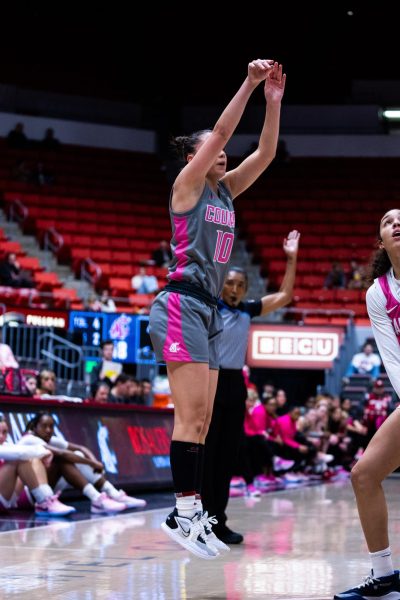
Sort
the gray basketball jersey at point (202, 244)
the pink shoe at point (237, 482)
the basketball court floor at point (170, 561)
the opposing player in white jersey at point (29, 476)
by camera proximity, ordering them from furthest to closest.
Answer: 1. the pink shoe at point (237, 482)
2. the opposing player in white jersey at point (29, 476)
3. the basketball court floor at point (170, 561)
4. the gray basketball jersey at point (202, 244)

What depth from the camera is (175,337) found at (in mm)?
4992

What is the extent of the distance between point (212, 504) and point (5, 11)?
24761mm

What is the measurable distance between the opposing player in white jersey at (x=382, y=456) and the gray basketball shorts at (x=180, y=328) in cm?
81

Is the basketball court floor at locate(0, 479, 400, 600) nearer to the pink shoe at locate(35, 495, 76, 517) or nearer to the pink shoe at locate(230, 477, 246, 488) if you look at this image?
the pink shoe at locate(35, 495, 76, 517)

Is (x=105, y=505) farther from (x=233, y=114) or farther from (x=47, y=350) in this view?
(x=47, y=350)

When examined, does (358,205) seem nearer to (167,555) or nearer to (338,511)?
(338,511)

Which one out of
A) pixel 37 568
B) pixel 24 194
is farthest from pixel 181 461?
pixel 24 194

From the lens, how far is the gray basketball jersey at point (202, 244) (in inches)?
199

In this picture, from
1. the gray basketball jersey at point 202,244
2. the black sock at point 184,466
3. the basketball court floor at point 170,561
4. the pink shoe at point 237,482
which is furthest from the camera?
the pink shoe at point 237,482

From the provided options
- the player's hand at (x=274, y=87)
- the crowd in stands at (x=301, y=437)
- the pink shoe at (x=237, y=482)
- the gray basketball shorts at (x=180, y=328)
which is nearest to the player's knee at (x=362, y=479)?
the gray basketball shorts at (x=180, y=328)

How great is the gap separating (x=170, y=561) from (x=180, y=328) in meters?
1.97

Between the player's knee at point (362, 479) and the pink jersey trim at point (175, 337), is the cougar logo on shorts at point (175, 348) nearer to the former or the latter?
the pink jersey trim at point (175, 337)

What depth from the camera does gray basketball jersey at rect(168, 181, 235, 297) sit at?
5051 millimetres

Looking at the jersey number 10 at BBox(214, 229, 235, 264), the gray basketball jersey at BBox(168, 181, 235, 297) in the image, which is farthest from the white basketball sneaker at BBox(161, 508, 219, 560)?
the jersey number 10 at BBox(214, 229, 235, 264)
